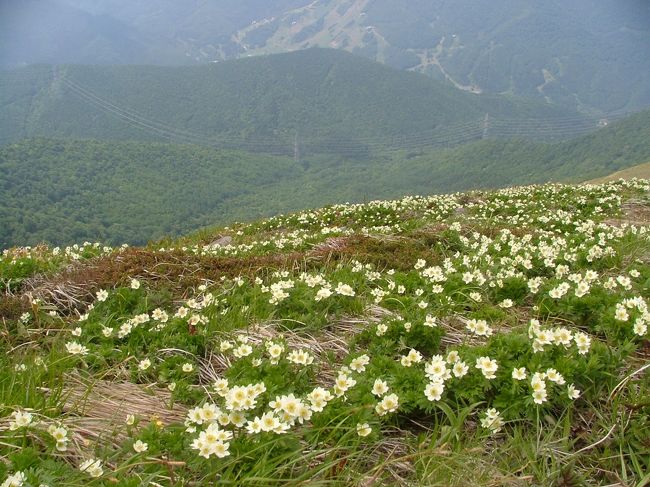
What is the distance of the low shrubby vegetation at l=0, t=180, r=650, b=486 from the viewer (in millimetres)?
3139

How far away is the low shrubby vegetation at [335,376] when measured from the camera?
3.14 m

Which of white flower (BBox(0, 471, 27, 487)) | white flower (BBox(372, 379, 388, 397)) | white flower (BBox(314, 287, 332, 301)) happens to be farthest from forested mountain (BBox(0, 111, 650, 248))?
white flower (BBox(372, 379, 388, 397))

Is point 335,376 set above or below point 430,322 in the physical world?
below

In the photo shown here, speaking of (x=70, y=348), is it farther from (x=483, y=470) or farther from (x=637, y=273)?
(x=637, y=273)

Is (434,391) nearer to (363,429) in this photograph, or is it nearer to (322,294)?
(363,429)

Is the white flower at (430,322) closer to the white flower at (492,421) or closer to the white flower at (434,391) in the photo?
the white flower at (434,391)

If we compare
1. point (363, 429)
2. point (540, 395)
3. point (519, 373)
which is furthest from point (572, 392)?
point (363, 429)

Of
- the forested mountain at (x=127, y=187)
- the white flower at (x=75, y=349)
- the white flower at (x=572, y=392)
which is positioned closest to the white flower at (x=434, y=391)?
the white flower at (x=572, y=392)

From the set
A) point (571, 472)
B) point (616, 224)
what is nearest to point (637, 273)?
point (571, 472)

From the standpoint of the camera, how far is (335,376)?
4.23m

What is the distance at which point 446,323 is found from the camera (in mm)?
5051

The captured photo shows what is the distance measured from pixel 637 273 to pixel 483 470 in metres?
3.82

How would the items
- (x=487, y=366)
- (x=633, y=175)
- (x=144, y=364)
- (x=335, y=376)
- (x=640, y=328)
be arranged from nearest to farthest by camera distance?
1. (x=487, y=366)
2. (x=640, y=328)
3. (x=335, y=376)
4. (x=144, y=364)
5. (x=633, y=175)

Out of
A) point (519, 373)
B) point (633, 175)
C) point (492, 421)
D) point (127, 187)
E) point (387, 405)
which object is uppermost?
point (519, 373)
